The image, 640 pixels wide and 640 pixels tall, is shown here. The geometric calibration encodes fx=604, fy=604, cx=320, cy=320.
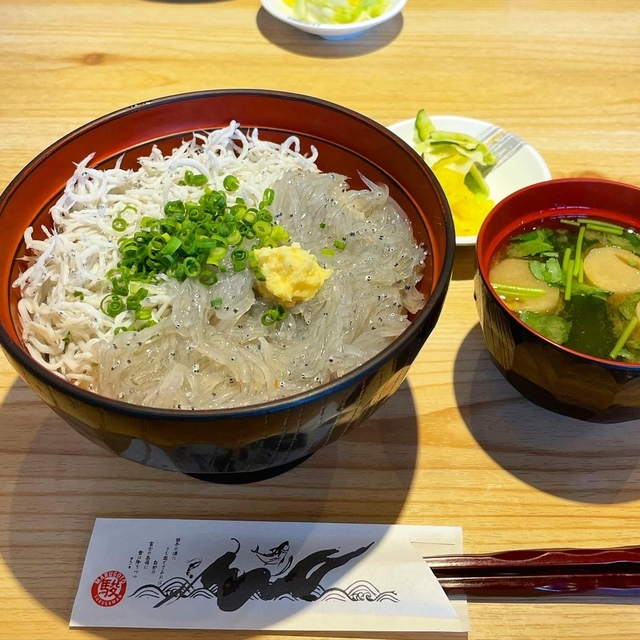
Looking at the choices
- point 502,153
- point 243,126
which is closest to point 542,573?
point 243,126

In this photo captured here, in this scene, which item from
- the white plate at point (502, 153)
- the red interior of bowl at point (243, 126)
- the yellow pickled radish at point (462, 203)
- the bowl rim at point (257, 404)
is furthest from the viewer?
the white plate at point (502, 153)

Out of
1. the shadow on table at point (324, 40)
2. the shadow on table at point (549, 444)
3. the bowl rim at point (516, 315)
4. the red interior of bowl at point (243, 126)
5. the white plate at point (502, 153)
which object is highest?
the red interior of bowl at point (243, 126)

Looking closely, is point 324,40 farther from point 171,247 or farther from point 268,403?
point 268,403

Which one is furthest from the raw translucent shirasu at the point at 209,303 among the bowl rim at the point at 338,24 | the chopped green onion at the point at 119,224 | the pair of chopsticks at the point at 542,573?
the bowl rim at the point at 338,24

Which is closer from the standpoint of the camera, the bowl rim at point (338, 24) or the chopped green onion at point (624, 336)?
the chopped green onion at point (624, 336)

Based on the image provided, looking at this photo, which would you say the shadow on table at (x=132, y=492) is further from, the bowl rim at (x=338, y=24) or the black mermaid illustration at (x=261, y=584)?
the bowl rim at (x=338, y=24)

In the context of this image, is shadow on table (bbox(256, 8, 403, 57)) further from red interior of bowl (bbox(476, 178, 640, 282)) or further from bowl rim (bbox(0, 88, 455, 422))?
bowl rim (bbox(0, 88, 455, 422))

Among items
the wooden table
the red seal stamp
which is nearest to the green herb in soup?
the wooden table
